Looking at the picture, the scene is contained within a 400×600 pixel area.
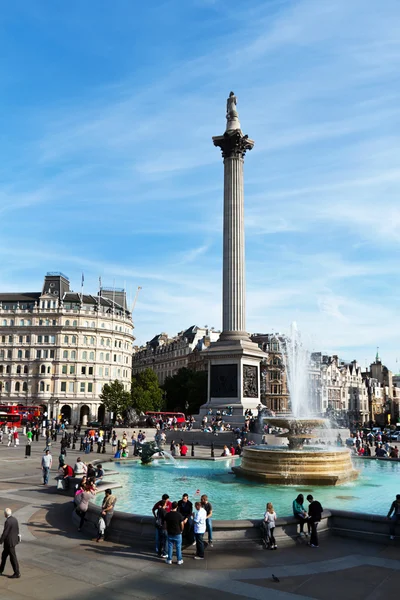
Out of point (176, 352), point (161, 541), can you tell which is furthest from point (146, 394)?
point (161, 541)

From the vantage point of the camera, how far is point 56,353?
315 ft

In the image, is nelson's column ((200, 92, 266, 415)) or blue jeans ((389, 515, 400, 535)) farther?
nelson's column ((200, 92, 266, 415))

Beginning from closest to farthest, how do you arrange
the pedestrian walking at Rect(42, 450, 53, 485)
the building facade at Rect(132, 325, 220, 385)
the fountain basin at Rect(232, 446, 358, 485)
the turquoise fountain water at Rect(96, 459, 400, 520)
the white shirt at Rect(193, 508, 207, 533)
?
the white shirt at Rect(193, 508, 207, 533), the turquoise fountain water at Rect(96, 459, 400, 520), the pedestrian walking at Rect(42, 450, 53, 485), the fountain basin at Rect(232, 446, 358, 485), the building facade at Rect(132, 325, 220, 385)

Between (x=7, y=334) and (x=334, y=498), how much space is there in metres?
88.8

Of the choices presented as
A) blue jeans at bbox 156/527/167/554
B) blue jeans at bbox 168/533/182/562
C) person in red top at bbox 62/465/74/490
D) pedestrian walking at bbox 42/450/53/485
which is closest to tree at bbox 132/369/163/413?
pedestrian walking at bbox 42/450/53/485

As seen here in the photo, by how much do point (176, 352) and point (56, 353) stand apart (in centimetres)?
4674

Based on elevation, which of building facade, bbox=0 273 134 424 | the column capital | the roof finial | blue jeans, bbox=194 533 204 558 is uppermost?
the roof finial

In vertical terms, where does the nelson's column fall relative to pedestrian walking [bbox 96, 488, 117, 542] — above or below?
above

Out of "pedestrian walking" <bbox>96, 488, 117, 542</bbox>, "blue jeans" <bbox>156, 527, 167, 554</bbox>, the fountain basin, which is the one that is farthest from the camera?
the fountain basin

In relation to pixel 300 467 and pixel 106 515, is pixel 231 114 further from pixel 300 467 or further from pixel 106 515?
pixel 106 515

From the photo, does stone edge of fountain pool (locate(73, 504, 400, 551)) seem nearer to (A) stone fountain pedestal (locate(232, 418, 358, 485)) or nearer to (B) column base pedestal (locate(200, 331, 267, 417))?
(A) stone fountain pedestal (locate(232, 418, 358, 485))

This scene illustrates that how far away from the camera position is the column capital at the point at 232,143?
2253 inches

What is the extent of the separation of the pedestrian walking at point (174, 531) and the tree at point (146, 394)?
78.2 m

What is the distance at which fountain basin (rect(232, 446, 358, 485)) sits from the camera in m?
21.5
